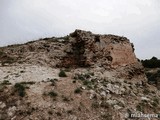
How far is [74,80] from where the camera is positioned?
1689 cm

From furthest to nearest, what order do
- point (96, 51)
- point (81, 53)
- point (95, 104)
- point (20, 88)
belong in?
point (81, 53) < point (96, 51) < point (95, 104) < point (20, 88)

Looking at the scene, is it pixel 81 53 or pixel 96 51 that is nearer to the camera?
pixel 96 51

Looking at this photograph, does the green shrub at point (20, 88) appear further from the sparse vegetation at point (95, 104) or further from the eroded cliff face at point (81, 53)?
the sparse vegetation at point (95, 104)

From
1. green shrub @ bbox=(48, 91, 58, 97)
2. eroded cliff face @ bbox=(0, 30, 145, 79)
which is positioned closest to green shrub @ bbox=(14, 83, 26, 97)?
green shrub @ bbox=(48, 91, 58, 97)

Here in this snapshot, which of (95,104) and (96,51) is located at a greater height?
(96,51)

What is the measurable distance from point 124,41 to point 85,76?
491cm

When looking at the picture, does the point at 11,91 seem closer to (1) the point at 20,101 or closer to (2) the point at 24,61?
(1) the point at 20,101

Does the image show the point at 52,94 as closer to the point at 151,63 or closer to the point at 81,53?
the point at 81,53

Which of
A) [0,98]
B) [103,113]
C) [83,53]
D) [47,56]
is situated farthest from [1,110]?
[83,53]

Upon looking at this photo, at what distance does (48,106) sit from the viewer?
563 inches

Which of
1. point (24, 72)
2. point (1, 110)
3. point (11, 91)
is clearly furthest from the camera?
point (24, 72)

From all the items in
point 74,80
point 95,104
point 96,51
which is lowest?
point 95,104

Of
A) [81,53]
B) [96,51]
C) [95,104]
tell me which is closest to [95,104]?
[95,104]

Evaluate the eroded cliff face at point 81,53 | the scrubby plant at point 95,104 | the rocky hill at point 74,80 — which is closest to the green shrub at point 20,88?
the rocky hill at point 74,80
